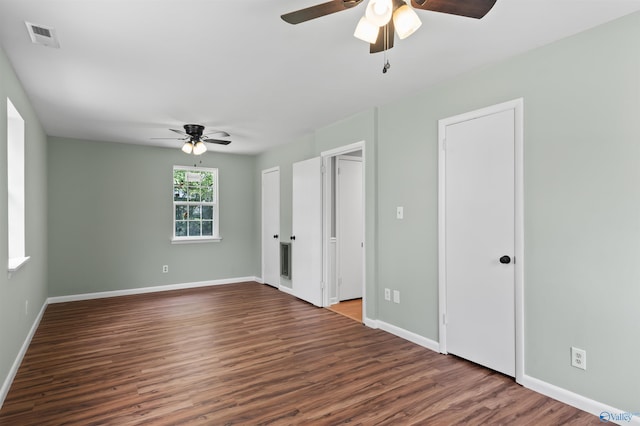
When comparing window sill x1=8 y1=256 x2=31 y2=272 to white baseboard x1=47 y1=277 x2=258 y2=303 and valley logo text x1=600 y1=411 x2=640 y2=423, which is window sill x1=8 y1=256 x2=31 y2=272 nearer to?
white baseboard x1=47 y1=277 x2=258 y2=303

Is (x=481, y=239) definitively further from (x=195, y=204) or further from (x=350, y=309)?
(x=195, y=204)

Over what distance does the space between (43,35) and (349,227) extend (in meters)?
3.87

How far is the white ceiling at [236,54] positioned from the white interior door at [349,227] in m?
1.17

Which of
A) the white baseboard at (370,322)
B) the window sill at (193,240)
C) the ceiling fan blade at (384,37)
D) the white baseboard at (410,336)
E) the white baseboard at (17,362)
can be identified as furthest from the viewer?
the window sill at (193,240)

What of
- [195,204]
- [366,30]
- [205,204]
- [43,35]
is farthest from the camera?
[205,204]

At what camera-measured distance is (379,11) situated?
59.5 inches

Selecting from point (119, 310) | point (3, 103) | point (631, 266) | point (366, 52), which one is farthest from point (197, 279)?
point (631, 266)

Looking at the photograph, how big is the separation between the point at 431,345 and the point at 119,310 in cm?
400

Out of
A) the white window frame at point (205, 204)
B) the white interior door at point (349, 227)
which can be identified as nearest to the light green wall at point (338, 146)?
the white interior door at point (349, 227)

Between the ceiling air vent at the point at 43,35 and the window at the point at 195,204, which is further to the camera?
the window at the point at 195,204

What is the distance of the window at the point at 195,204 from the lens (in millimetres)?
6195

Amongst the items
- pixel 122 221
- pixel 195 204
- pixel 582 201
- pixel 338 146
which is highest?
pixel 338 146

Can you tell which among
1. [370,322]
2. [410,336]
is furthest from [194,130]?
[410,336]

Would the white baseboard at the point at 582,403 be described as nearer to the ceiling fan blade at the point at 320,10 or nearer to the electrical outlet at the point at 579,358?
the electrical outlet at the point at 579,358
